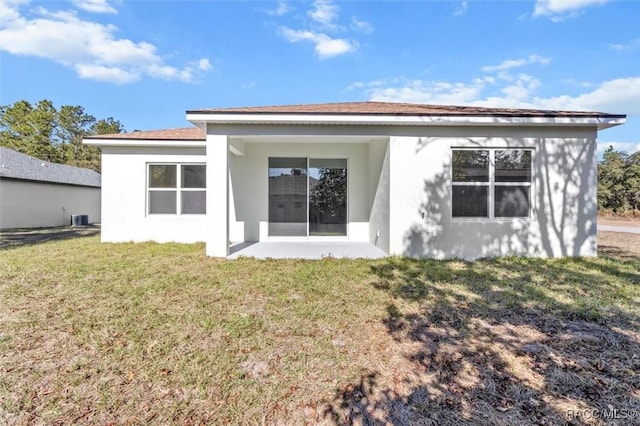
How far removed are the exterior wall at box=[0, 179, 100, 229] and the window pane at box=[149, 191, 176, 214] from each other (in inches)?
440

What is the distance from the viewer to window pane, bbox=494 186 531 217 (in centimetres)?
746

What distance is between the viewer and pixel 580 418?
230cm

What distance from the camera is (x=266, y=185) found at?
31.4ft

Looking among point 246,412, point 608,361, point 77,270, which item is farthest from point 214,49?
point 608,361

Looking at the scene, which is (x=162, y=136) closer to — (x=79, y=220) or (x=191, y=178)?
(x=191, y=178)

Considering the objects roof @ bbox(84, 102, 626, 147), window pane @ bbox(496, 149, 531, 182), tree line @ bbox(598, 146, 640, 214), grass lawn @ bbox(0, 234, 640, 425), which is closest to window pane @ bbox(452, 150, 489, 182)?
window pane @ bbox(496, 149, 531, 182)

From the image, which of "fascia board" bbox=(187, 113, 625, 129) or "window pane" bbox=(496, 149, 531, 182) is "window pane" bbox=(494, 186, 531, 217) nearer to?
"window pane" bbox=(496, 149, 531, 182)

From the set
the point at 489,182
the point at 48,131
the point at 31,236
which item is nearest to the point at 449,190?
the point at 489,182

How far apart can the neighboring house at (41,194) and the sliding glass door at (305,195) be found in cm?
1471

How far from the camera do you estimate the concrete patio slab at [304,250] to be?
7.47 m

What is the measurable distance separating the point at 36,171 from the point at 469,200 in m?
22.5

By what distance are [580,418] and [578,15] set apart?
12793 millimetres

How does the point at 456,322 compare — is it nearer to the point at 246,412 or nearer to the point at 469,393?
the point at 469,393

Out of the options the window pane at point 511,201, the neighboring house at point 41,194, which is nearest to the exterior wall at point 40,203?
the neighboring house at point 41,194
